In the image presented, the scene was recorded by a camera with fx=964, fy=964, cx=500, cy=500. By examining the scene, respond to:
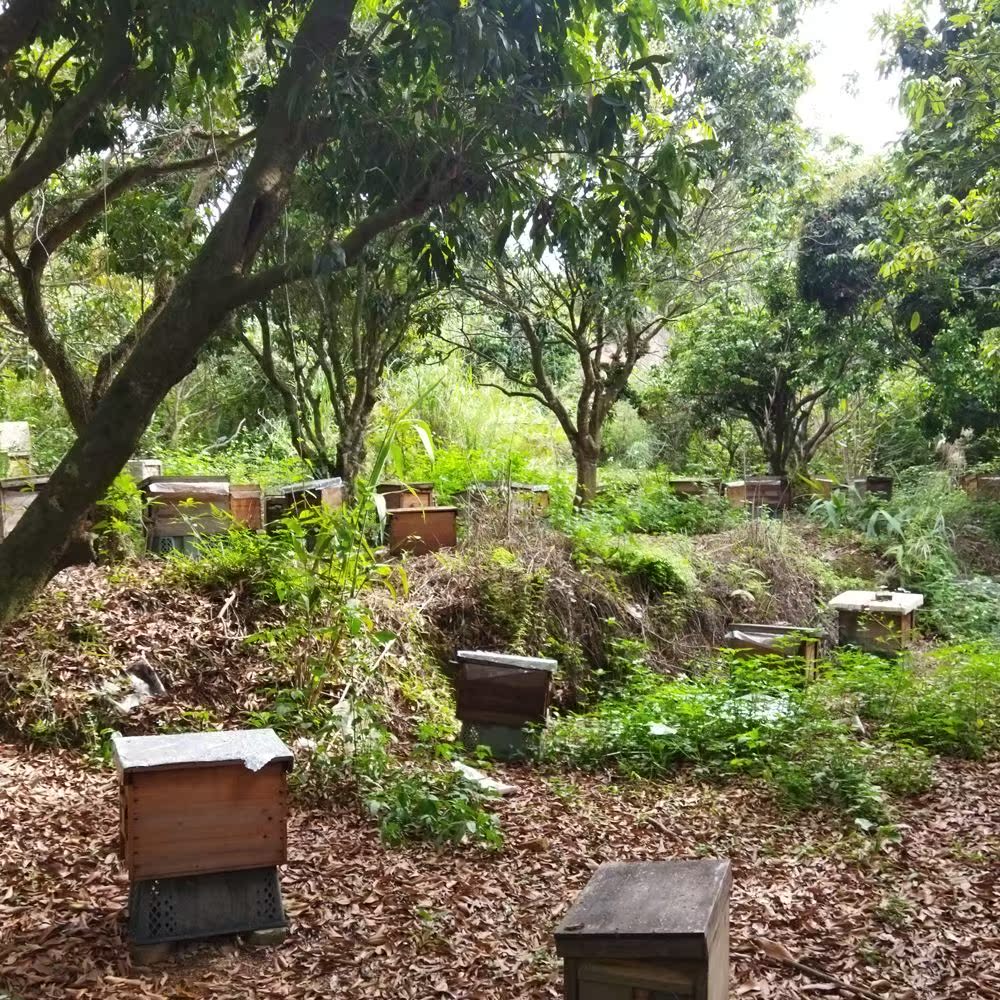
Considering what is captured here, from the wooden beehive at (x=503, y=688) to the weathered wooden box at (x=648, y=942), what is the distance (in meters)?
2.84

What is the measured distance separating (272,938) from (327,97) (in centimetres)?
276

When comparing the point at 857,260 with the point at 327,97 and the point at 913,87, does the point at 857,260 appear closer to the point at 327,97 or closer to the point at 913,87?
the point at 913,87

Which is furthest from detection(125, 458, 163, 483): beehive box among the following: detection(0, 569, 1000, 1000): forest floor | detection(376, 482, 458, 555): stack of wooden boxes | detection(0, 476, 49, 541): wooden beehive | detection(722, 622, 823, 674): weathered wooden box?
detection(722, 622, 823, 674): weathered wooden box

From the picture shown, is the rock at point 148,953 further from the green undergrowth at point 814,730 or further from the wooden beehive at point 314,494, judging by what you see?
the wooden beehive at point 314,494

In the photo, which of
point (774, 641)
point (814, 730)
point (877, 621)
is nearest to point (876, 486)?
point (877, 621)

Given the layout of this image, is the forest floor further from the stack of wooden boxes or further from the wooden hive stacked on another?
the stack of wooden boxes

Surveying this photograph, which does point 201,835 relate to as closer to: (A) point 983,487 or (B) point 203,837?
(B) point 203,837

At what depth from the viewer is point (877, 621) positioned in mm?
7562

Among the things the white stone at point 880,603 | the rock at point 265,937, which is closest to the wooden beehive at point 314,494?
the rock at point 265,937

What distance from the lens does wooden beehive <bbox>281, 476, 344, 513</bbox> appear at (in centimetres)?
671

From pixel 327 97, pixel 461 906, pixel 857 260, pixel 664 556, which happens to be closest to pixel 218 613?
pixel 461 906

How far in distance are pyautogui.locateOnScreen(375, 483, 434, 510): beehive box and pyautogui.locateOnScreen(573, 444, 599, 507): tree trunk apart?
2.67m

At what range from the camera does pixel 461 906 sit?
3.47 metres

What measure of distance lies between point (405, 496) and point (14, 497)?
3051 mm
